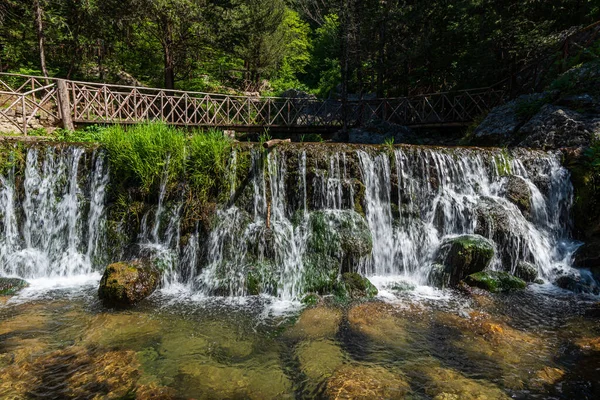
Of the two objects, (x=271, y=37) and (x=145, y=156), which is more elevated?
(x=271, y=37)

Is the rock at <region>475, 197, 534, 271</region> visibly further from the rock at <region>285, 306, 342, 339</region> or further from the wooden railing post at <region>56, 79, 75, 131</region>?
the wooden railing post at <region>56, 79, 75, 131</region>

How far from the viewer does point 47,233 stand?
593 centimetres

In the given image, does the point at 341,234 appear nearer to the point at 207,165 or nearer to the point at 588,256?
the point at 207,165

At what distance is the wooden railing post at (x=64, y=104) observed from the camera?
31.3ft

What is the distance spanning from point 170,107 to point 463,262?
43.1ft

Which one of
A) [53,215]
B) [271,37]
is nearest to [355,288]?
[53,215]

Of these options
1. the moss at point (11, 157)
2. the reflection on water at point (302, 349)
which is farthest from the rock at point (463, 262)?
the moss at point (11, 157)

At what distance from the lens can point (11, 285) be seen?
5.06 metres

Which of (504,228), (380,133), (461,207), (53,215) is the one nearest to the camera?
(53,215)

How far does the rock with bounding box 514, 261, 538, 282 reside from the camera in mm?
5660

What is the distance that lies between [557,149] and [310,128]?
9.02m

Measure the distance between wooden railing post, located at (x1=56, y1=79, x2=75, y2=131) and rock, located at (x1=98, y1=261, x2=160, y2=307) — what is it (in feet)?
24.0

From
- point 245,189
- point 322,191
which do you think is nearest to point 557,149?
point 322,191

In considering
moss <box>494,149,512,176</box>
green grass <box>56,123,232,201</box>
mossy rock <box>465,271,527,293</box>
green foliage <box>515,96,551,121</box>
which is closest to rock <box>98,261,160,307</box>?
green grass <box>56,123,232,201</box>
